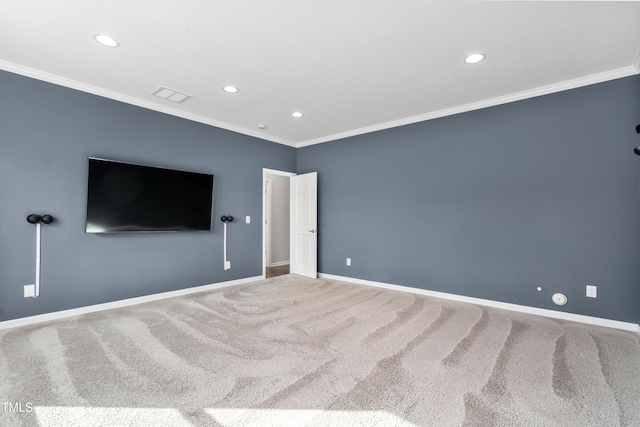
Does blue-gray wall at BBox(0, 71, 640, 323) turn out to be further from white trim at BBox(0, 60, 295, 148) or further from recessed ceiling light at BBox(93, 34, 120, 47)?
recessed ceiling light at BBox(93, 34, 120, 47)

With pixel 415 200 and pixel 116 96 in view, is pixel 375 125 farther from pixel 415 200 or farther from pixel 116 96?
pixel 116 96

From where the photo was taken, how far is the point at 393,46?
2.66 meters

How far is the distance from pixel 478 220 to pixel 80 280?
496cm

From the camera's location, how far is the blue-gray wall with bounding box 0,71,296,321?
3.03m

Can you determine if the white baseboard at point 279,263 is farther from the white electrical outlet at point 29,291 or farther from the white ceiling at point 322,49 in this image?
the white electrical outlet at point 29,291

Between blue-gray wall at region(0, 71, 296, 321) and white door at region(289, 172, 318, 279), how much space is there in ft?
5.03

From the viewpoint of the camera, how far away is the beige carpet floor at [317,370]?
174 centimetres

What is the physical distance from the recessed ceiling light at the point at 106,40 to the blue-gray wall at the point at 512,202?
361 centimetres

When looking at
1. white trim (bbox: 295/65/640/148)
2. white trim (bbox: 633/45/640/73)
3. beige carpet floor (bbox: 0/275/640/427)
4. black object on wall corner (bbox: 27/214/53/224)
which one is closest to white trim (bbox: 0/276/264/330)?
beige carpet floor (bbox: 0/275/640/427)

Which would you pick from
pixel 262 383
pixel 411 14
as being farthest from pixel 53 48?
pixel 262 383

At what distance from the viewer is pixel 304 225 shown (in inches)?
228

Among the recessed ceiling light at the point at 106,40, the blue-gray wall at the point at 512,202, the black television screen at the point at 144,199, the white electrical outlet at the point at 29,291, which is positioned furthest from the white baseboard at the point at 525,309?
the recessed ceiling light at the point at 106,40

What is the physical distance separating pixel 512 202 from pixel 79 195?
204 inches

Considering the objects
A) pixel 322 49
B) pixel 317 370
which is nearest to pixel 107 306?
pixel 317 370
